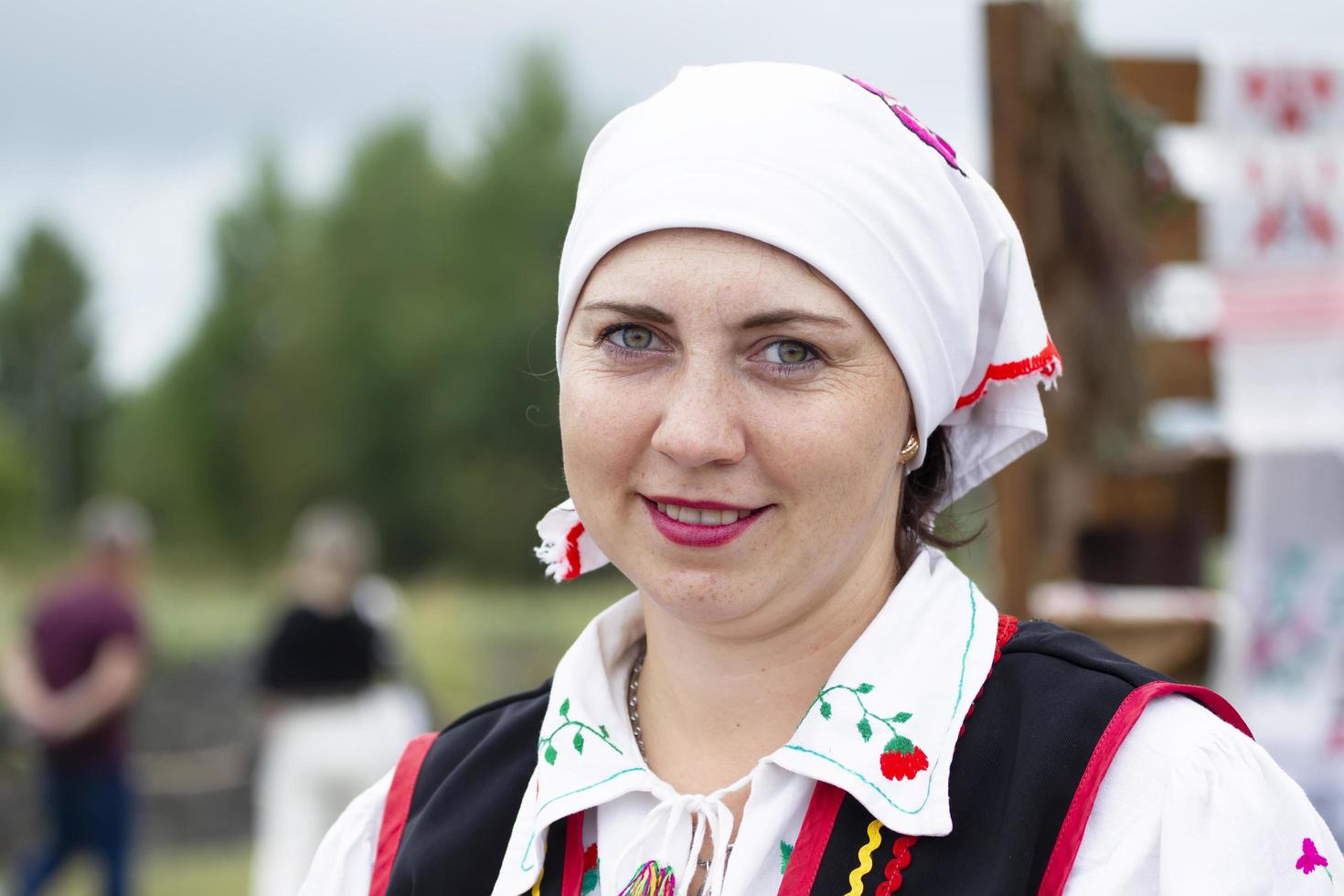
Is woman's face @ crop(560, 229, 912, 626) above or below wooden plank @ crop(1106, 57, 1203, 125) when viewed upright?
above

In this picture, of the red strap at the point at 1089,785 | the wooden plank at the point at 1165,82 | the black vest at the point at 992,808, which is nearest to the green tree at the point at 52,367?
the wooden plank at the point at 1165,82

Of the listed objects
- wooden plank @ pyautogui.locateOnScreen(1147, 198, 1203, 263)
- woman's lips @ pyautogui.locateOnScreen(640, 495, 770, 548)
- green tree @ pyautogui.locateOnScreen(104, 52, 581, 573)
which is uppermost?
woman's lips @ pyautogui.locateOnScreen(640, 495, 770, 548)

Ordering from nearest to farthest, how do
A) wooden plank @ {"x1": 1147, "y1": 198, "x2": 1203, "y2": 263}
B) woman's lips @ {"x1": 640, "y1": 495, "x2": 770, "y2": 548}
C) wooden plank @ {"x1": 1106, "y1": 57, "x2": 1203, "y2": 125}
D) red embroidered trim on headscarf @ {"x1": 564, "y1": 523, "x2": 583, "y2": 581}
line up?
woman's lips @ {"x1": 640, "y1": 495, "x2": 770, "y2": 548}, red embroidered trim on headscarf @ {"x1": 564, "y1": 523, "x2": 583, "y2": 581}, wooden plank @ {"x1": 1106, "y1": 57, "x2": 1203, "y2": 125}, wooden plank @ {"x1": 1147, "y1": 198, "x2": 1203, "y2": 263}

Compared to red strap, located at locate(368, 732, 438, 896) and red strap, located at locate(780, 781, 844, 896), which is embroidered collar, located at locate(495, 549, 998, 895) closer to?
red strap, located at locate(780, 781, 844, 896)

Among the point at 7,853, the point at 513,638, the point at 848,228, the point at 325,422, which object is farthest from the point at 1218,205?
the point at 325,422

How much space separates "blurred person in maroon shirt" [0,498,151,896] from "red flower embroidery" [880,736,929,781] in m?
5.27

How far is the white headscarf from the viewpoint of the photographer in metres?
1.33

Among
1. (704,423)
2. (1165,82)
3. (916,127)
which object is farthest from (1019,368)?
(1165,82)

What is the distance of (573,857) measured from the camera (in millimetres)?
1479

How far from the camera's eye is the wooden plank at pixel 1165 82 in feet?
11.4

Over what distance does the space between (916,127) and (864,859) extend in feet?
2.21

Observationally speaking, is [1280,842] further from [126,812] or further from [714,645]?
[126,812]

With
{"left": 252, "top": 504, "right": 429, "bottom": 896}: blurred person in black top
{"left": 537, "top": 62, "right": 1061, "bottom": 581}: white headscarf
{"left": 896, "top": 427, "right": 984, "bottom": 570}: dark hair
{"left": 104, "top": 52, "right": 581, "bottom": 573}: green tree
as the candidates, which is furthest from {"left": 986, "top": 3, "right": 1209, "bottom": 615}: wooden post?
{"left": 104, "top": 52, "right": 581, "bottom": 573}: green tree

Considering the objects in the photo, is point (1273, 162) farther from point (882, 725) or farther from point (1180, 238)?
point (882, 725)
